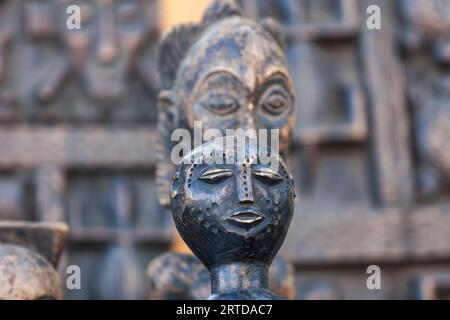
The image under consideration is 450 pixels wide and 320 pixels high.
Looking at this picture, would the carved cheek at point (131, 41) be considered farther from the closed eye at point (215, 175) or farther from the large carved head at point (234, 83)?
the closed eye at point (215, 175)

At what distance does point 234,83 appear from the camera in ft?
6.12

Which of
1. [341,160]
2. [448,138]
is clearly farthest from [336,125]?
[448,138]

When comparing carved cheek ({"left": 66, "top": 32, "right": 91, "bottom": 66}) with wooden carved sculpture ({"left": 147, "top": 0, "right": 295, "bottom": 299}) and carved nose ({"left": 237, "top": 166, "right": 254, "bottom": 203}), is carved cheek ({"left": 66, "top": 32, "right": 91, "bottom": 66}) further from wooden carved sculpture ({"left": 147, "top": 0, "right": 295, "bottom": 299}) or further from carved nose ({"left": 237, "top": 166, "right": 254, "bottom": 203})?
carved nose ({"left": 237, "top": 166, "right": 254, "bottom": 203})

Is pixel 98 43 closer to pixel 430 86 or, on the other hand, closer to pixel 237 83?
pixel 430 86

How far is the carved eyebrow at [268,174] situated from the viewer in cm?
141

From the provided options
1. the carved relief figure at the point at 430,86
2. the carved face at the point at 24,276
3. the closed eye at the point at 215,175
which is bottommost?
the carved face at the point at 24,276

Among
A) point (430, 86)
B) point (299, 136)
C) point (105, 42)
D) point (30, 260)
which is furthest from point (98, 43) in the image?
point (30, 260)

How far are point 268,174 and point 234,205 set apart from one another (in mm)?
57

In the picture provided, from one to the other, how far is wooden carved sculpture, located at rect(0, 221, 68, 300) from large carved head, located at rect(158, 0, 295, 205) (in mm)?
238

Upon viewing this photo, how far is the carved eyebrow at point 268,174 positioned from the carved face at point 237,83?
0.43 m

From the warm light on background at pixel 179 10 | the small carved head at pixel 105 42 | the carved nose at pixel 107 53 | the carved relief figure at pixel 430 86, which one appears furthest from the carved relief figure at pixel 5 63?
the carved relief figure at pixel 430 86

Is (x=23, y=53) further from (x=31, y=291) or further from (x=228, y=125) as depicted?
(x=31, y=291)

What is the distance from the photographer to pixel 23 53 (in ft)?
9.64

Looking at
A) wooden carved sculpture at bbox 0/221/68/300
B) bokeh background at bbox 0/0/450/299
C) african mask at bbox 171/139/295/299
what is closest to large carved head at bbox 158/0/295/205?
wooden carved sculpture at bbox 0/221/68/300
